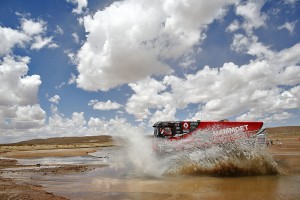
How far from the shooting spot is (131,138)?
21.8 m

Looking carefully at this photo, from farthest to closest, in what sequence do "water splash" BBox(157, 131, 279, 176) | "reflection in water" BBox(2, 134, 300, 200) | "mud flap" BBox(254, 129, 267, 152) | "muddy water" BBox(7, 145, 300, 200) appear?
"mud flap" BBox(254, 129, 267, 152)
"water splash" BBox(157, 131, 279, 176)
"reflection in water" BBox(2, 134, 300, 200)
"muddy water" BBox(7, 145, 300, 200)

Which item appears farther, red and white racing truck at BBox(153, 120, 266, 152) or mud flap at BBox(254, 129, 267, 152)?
red and white racing truck at BBox(153, 120, 266, 152)

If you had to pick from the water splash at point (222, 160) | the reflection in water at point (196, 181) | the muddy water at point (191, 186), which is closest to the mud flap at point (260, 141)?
the water splash at point (222, 160)

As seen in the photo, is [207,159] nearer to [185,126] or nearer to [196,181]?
[196,181]

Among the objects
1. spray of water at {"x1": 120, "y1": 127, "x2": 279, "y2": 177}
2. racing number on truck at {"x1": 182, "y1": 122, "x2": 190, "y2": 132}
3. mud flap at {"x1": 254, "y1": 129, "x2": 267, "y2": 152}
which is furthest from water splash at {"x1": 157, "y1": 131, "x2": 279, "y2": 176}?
racing number on truck at {"x1": 182, "y1": 122, "x2": 190, "y2": 132}

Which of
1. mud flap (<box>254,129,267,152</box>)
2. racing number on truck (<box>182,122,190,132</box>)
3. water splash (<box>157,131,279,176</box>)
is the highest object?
racing number on truck (<box>182,122,190,132</box>)

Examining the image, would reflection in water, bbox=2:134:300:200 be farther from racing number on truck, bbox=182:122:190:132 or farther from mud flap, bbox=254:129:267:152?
racing number on truck, bbox=182:122:190:132

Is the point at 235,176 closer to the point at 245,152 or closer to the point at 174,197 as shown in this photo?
the point at 245,152

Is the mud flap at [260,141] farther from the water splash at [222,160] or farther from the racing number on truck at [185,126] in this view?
the racing number on truck at [185,126]

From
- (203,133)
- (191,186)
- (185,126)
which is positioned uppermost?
(185,126)

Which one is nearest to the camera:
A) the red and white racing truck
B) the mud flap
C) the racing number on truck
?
the mud flap

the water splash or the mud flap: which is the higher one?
the mud flap

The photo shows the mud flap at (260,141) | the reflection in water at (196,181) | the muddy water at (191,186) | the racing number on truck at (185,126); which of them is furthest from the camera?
the racing number on truck at (185,126)

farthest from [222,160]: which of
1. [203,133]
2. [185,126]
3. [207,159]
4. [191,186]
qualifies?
[191,186]
